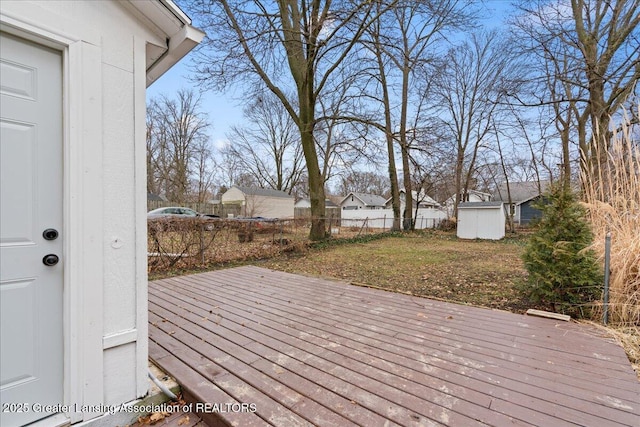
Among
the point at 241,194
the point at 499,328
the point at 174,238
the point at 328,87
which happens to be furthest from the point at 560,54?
the point at 241,194

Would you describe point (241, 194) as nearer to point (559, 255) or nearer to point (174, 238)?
point (174, 238)

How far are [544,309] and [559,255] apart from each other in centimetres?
71

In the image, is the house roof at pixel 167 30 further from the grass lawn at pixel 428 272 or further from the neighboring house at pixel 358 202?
the neighboring house at pixel 358 202

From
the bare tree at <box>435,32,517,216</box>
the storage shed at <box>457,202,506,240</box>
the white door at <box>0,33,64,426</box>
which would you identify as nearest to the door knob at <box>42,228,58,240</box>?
the white door at <box>0,33,64,426</box>

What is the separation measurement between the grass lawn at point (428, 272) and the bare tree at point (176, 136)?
1900 cm

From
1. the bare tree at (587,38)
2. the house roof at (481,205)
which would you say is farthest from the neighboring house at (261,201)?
the bare tree at (587,38)

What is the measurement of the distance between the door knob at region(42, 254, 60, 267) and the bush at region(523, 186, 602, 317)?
4.46 meters

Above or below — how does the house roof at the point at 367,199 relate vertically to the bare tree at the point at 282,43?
below

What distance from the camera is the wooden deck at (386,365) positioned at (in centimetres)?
Answer: 171

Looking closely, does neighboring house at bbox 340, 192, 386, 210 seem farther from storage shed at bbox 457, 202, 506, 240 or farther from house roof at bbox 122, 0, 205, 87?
house roof at bbox 122, 0, 205, 87

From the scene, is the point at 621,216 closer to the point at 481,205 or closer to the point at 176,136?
the point at 481,205

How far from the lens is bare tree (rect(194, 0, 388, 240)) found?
7.46m

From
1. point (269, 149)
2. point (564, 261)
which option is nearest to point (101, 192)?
point (564, 261)

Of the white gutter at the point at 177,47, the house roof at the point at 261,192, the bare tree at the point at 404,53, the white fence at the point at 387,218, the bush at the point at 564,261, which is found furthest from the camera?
the house roof at the point at 261,192
